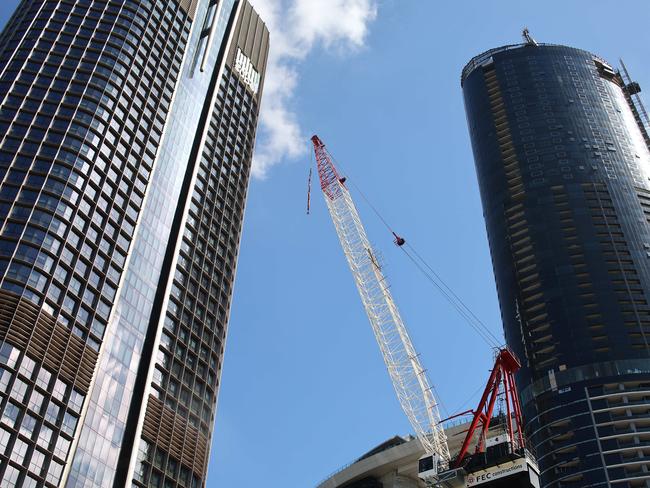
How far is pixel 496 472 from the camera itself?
119250 mm

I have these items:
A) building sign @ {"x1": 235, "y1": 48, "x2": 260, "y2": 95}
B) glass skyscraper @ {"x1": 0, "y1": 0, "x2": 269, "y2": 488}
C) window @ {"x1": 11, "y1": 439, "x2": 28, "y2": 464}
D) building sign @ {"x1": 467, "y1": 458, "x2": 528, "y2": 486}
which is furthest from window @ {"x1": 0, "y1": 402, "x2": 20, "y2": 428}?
building sign @ {"x1": 235, "y1": 48, "x2": 260, "y2": 95}

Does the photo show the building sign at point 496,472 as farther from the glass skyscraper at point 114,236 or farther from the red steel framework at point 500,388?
the glass skyscraper at point 114,236

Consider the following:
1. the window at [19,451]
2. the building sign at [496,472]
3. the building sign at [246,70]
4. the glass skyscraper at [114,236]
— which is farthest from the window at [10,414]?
the building sign at [246,70]

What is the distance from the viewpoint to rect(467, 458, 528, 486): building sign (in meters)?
117

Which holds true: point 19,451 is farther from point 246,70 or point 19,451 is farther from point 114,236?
point 246,70

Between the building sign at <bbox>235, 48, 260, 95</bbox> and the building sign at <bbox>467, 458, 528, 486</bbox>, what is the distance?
4301 inches

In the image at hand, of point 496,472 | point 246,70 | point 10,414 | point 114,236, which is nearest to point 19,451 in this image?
point 10,414

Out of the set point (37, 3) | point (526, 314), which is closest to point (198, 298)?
point (37, 3)

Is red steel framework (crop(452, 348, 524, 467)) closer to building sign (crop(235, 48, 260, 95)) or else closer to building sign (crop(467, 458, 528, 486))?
building sign (crop(467, 458, 528, 486))

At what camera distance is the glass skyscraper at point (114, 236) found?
109m

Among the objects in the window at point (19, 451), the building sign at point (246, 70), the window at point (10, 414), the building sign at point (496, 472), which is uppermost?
the building sign at point (246, 70)

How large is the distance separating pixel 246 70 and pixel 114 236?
7671 cm

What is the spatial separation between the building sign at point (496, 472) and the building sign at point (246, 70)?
109 metres

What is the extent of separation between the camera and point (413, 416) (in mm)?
140750
